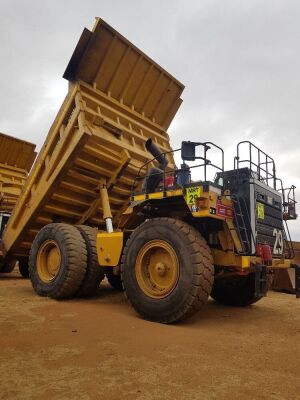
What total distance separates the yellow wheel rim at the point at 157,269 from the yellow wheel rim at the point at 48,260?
7.44ft

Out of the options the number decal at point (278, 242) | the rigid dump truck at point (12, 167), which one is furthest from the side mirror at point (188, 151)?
the rigid dump truck at point (12, 167)

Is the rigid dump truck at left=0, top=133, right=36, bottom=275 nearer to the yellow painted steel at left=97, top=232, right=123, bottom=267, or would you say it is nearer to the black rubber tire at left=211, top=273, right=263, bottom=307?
the yellow painted steel at left=97, top=232, right=123, bottom=267

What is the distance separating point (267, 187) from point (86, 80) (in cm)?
391

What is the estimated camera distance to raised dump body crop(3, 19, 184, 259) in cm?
672

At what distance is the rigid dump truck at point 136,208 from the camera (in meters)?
4.83

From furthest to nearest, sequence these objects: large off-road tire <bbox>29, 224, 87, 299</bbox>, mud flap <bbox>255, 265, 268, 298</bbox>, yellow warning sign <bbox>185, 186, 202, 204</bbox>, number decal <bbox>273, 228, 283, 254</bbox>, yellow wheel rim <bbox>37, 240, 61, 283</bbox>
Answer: yellow wheel rim <bbox>37, 240, 61, 283</bbox>, large off-road tire <bbox>29, 224, 87, 299</bbox>, number decal <bbox>273, 228, 283, 254</bbox>, yellow warning sign <bbox>185, 186, 202, 204</bbox>, mud flap <bbox>255, 265, 268, 298</bbox>

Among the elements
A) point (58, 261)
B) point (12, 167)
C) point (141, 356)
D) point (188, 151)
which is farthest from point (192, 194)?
point (12, 167)

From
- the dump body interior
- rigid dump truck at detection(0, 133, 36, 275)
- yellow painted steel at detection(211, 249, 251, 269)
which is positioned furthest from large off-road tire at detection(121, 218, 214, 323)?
the dump body interior

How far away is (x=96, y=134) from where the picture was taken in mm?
6609

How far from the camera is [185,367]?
303cm

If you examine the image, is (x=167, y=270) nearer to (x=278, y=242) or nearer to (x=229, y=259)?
(x=229, y=259)

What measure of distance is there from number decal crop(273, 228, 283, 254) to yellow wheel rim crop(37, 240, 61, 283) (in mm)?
3804

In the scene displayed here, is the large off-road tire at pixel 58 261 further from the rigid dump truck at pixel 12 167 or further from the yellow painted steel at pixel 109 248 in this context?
the rigid dump truck at pixel 12 167

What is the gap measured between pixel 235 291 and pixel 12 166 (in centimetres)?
860
